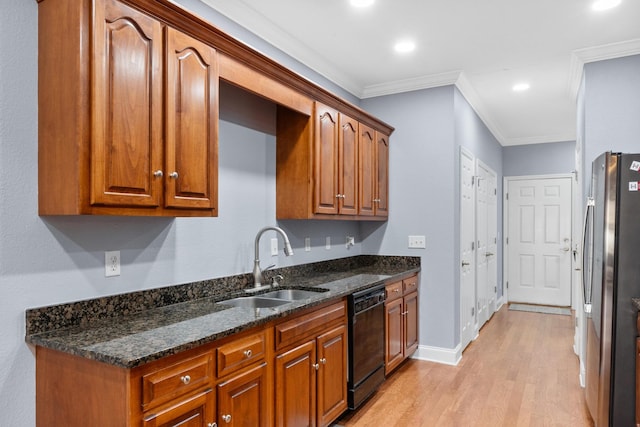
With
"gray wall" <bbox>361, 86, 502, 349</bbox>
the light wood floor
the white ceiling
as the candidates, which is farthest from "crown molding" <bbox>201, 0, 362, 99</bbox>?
the light wood floor

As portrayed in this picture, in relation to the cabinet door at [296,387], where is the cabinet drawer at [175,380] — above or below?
above

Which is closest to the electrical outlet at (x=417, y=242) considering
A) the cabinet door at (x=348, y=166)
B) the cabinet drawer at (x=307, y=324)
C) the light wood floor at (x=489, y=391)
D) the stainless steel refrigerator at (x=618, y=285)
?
the cabinet door at (x=348, y=166)

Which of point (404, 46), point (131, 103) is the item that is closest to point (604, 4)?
point (404, 46)

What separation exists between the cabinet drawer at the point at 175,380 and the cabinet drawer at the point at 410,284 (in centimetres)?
231

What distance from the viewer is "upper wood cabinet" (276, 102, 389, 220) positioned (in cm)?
302

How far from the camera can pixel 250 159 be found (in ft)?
9.39

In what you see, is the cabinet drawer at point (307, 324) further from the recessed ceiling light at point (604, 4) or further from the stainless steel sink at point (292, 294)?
the recessed ceiling light at point (604, 4)

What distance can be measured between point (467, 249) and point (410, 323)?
1.12 metres

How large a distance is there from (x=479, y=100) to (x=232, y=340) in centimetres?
410

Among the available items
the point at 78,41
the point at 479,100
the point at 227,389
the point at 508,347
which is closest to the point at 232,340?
the point at 227,389

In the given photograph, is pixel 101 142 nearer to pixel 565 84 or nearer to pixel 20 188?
pixel 20 188

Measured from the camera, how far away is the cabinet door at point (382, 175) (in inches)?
156

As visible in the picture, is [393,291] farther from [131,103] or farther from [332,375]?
[131,103]

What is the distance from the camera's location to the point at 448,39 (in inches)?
125
